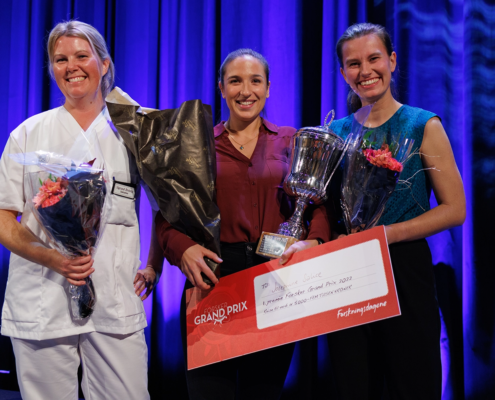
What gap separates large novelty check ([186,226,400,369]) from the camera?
1103 millimetres

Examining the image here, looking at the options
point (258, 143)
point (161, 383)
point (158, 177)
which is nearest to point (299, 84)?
point (258, 143)

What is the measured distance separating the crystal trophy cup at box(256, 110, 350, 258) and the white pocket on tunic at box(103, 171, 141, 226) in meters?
0.49

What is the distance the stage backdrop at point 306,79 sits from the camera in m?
1.96

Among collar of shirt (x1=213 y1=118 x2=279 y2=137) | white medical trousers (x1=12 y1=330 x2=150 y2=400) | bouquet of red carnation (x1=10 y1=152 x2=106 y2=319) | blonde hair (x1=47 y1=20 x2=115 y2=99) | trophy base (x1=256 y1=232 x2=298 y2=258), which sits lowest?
white medical trousers (x1=12 y1=330 x2=150 y2=400)

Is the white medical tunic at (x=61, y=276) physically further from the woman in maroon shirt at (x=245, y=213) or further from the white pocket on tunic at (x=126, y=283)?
the woman in maroon shirt at (x=245, y=213)

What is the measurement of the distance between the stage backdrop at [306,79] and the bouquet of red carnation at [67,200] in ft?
4.18

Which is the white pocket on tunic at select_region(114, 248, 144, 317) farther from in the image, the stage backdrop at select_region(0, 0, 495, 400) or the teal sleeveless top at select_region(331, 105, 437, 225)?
the stage backdrop at select_region(0, 0, 495, 400)

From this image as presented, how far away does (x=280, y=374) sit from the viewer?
1.38 meters

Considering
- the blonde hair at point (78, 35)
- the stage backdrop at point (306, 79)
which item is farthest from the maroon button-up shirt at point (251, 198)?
the stage backdrop at point (306, 79)

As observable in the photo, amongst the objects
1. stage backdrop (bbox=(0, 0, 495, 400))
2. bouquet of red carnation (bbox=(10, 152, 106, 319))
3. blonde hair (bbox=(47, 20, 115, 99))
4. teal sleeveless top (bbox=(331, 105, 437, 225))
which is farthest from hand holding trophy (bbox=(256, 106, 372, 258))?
stage backdrop (bbox=(0, 0, 495, 400))

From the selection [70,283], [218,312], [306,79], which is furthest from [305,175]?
[306,79]

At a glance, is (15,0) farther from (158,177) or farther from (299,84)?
(158,177)

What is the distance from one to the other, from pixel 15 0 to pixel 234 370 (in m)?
2.97

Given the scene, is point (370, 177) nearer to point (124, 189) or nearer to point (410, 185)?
point (410, 185)
